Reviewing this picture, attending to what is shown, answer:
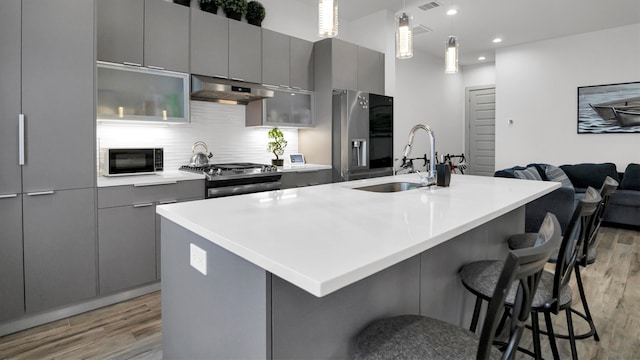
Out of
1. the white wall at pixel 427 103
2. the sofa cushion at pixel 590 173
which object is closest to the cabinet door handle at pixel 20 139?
the white wall at pixel 427 103

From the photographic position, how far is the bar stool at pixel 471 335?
0.79 m

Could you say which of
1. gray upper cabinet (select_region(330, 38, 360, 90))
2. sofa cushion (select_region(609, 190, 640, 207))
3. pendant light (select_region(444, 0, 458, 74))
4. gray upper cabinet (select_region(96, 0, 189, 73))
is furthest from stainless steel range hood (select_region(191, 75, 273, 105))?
sofa cushion (select_region(609, 190, 640, 207))

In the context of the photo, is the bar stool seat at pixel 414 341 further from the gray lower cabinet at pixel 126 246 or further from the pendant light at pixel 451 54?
the pendant light at pixel 451 54

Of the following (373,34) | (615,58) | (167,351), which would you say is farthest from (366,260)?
(615,58)

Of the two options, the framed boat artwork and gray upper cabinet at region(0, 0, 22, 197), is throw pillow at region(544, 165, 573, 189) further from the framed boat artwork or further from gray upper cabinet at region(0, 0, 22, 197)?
gray upper cabinet at region(0, 0, 22, 197)

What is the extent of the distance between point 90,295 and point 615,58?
7497 mm

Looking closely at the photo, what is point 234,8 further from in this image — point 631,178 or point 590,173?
point 631,178

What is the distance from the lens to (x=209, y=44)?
3492 mm

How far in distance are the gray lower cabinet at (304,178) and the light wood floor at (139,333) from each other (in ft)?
5.39

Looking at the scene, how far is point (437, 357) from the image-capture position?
3.40 feet

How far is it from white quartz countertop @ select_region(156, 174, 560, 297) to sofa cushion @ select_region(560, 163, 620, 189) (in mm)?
4441

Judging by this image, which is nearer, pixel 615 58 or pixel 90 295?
pixel 90 295

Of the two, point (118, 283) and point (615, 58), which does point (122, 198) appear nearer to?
point (118, 283)

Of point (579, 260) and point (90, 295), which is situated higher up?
point (579, 260)
